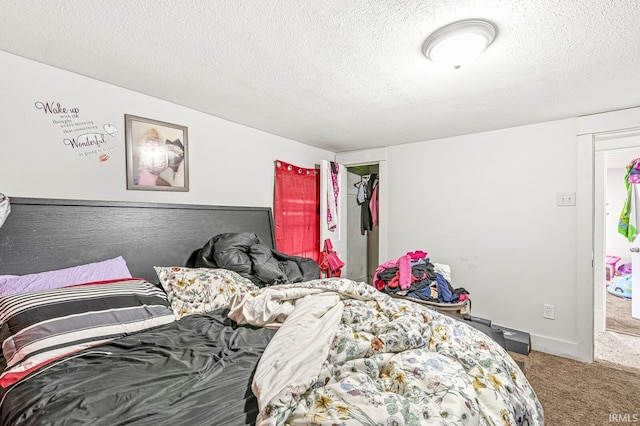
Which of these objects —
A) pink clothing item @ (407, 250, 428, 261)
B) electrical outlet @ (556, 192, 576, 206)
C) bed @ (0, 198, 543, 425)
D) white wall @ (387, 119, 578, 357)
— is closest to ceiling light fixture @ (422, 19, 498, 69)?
bed @ (0, 198, 543, 425)

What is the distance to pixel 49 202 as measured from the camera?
175 centimetres

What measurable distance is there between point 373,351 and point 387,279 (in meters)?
2.02

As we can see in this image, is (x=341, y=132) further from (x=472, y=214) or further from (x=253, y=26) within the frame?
(x=253, y=26)

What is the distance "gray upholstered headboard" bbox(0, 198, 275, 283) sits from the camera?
1652 millimetres

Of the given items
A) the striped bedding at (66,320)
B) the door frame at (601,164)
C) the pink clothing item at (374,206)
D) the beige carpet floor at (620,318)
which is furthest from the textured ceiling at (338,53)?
the beige carpet floor at (620,318)

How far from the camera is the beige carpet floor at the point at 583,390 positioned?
1.79 meters

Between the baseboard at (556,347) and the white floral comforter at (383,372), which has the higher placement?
the white floral comforter at (383,372)

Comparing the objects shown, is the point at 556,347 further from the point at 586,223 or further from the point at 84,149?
the point at 84,149

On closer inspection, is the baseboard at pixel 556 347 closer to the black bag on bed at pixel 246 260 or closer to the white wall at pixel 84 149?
the black bag on bed at pixel 246 260

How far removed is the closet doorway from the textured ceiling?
197 cm

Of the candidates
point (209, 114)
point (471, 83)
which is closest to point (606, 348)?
point (471, 83)

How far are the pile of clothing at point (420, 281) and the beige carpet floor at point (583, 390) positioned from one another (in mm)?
756

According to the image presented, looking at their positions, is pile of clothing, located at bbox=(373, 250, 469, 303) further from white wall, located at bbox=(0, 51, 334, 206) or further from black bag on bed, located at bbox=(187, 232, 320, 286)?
white wall, located at bbox=(0, 51, 334, 206)

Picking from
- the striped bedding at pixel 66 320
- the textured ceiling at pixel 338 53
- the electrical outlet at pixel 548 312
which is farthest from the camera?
the electrical outlet at pixel 548 312
